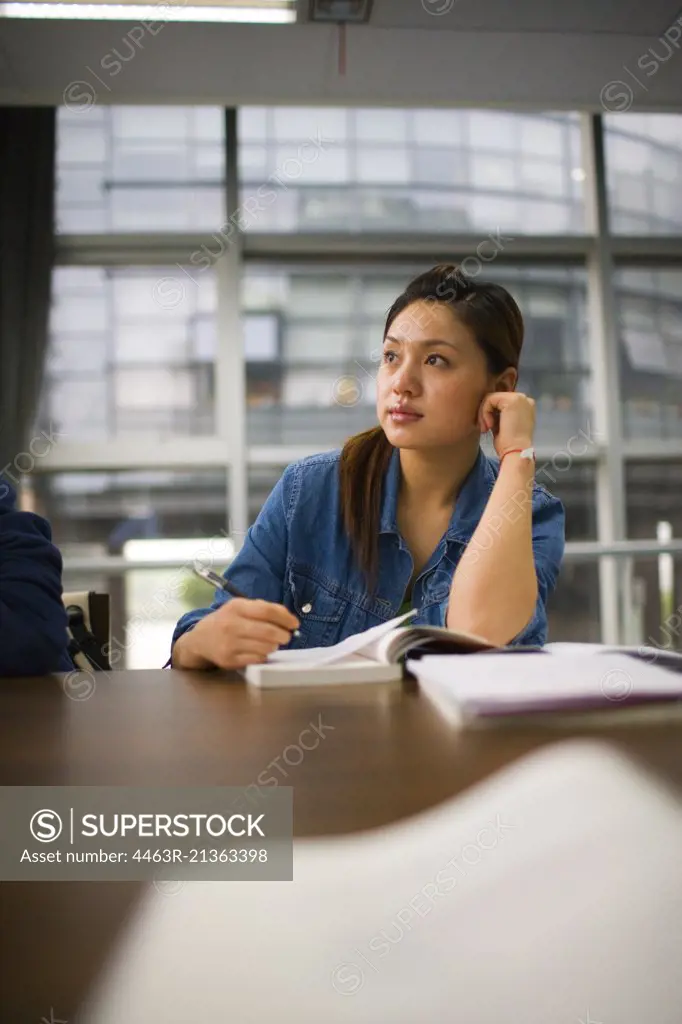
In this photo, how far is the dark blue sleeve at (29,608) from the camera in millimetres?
1113

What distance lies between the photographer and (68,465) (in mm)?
4016

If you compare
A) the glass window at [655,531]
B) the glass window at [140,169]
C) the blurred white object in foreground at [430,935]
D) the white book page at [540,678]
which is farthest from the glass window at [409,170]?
the blurred white object in foreground at [430,935]

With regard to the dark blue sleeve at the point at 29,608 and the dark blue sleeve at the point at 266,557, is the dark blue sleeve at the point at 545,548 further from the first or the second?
the dark blue sleeve at the point at 29,608

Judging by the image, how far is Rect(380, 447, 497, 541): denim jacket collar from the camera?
160cm

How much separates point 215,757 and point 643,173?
454 cm

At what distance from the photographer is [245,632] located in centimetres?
108

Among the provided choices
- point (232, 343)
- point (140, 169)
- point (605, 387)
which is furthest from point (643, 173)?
point (140, 169)

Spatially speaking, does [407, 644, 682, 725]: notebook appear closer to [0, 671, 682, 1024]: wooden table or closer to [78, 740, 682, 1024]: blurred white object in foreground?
[0, 671, 682, 1024]: wooden table

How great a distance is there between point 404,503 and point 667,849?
3.98 feet

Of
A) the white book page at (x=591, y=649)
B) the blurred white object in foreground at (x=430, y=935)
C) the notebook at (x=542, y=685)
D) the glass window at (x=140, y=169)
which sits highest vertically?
the glass window at (x=140, y=169)

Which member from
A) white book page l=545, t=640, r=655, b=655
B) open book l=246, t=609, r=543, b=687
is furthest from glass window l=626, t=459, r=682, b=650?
open book l=246, t=609, r=543, b=687

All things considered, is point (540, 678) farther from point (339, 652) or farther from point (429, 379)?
point (429, 379)

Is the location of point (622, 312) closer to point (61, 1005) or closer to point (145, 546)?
point (145, 546)

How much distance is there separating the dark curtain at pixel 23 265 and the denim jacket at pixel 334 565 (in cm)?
260
